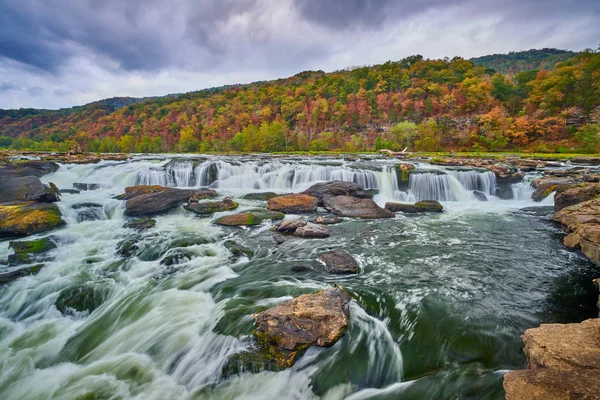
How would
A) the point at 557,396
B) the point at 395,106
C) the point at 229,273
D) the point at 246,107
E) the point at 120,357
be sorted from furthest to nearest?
the point at 246,107 < the point at 395,106 < the point at 229,273 < the point at 120,357 < the point at 557,396

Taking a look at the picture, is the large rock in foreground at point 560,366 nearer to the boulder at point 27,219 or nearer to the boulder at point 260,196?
the boulder at point 260,196

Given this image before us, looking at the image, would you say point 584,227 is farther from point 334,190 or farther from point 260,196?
point 260,196

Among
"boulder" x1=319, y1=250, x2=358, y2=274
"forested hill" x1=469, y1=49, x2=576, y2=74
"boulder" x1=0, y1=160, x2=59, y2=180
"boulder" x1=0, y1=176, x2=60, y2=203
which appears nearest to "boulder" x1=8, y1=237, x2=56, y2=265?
"boulder" x1=0, y1=176, x2=60, y2=203

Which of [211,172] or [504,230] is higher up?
[211,172]

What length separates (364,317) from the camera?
5637 mm

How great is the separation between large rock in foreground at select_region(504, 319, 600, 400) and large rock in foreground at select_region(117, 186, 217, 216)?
605 inches

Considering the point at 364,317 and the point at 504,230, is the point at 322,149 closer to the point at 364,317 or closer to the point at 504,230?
the point at 504,230

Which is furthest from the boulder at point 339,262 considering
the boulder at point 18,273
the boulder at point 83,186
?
the boulder at point 83,186

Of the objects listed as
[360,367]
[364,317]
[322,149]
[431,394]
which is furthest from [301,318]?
[322,149]

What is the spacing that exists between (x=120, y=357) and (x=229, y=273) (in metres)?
3.26

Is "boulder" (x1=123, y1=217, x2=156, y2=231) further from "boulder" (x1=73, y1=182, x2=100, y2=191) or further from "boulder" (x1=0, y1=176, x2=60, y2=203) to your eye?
"boulder" (x1=73, y1=182, x2=100, y2=191)

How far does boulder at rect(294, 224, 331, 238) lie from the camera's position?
10840mm

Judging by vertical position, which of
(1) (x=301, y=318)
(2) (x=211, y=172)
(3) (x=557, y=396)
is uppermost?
(2) (x=211, y=172)

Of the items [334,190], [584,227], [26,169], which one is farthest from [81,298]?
[26,169]
